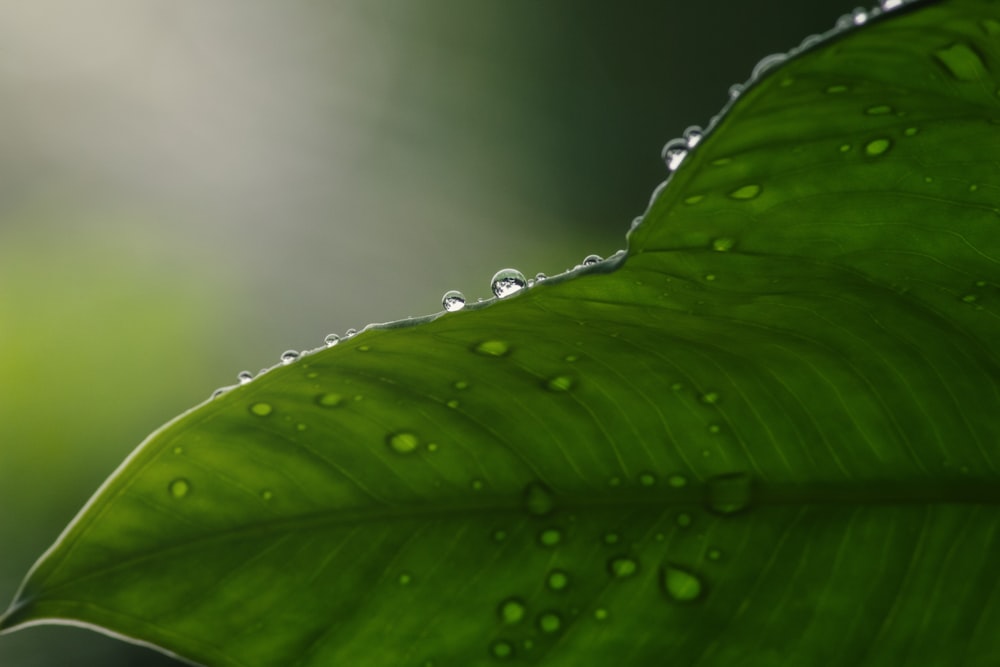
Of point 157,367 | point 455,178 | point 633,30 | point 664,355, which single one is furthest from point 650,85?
point 664,355

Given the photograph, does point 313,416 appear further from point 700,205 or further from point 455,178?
point 455,178

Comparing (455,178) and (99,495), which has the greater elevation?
(99,495)

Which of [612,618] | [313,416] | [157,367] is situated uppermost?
[313,416]

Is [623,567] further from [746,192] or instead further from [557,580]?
[746,192]

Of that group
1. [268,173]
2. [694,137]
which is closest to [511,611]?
[694,137]

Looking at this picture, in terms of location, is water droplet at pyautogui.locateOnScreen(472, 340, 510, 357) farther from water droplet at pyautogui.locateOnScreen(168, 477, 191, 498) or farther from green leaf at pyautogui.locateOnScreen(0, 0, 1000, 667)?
water droplet at pyautogui.locateOnScreen(168, 477, 191, 498)

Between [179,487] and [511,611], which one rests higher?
[179,487]
